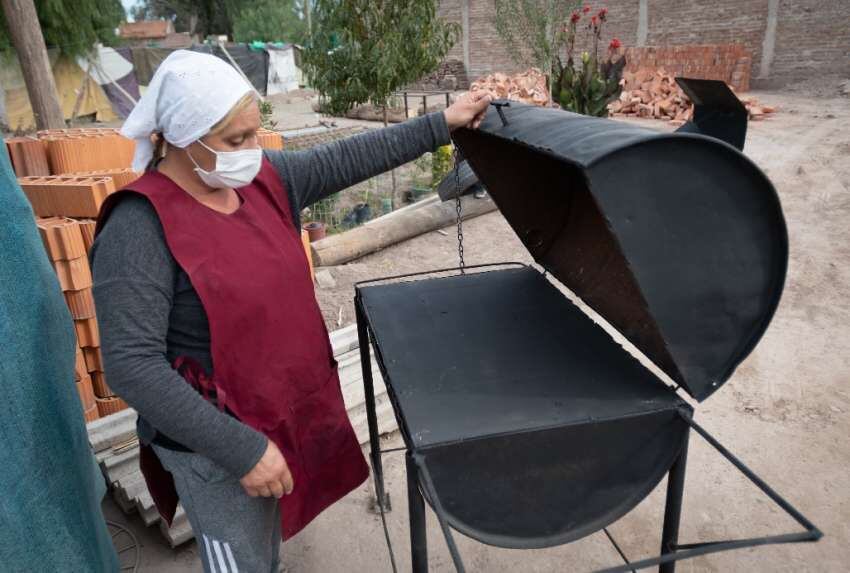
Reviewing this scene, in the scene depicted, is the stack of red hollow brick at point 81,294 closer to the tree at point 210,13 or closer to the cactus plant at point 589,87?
the cactus plant at point 589,87

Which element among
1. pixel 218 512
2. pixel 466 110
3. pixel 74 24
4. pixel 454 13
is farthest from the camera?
pixel 454 13

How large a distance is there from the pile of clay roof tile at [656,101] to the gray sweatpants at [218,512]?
1142 centimetres

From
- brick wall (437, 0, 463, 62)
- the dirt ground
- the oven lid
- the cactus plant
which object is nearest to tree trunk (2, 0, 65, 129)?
the dirt ground

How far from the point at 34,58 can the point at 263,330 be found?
7.28 meters

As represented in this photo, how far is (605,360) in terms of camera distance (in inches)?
67.1

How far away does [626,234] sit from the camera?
4.15 ft

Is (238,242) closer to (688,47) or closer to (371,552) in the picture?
(371,552)

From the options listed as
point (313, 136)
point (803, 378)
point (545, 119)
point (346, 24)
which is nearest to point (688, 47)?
point (313, 136)

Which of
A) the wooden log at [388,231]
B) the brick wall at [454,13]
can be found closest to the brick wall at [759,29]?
the brick wall at [454,13]

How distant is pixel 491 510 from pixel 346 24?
6546 millimetres

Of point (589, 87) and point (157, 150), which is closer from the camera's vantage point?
point (157, 150)

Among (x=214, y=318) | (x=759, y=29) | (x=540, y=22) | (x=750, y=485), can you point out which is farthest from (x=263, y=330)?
(x=759, y=29)

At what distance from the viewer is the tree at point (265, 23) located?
1420 inches

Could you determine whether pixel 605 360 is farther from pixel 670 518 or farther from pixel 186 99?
pixel 186 99
